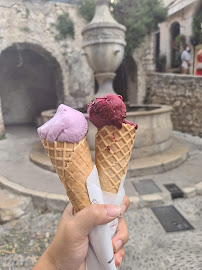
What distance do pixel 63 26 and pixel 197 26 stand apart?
7.81m

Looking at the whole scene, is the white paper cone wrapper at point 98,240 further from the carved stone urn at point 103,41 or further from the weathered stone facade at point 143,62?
the weathered stone facade at point 143,62

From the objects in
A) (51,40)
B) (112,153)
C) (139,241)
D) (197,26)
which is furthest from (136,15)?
(112,153)

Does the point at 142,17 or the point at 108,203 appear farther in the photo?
the point at 142,17

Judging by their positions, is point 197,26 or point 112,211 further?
point 197,26

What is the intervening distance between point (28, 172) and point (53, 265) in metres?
3.16

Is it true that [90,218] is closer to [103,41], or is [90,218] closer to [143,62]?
[103,41]

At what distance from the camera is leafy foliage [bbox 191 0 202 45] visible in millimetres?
11441

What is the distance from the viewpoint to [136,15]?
8922 mm

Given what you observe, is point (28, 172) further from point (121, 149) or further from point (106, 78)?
point (121, 149)

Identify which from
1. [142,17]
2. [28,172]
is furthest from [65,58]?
[28,172]

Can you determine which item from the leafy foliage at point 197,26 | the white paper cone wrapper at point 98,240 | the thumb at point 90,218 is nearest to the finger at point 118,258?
the white paper cone wrapper at point 98,240

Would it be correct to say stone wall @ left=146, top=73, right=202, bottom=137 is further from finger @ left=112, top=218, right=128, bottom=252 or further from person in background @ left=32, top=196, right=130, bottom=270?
person in background @ left=32, top=196, right=130, bottom=270

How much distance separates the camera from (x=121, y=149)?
3.83 ft

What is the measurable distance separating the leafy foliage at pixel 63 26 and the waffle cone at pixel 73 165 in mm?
8319
